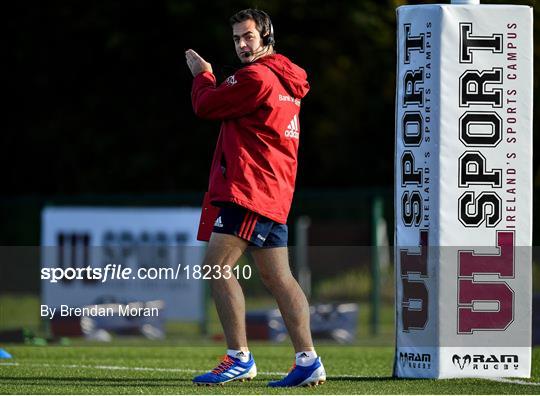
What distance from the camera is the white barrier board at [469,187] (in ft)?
27.8

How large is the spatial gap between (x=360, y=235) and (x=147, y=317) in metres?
3.83

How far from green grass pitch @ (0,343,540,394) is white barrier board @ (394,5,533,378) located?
0.84 ft

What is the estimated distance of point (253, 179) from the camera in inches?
316

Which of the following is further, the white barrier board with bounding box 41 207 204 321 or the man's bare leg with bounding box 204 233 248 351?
the white barrier board with bounding box 41 207 204 321

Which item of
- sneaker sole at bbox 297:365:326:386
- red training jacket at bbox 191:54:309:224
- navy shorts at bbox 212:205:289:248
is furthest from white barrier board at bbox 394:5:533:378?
navy shorts at bbox 212:205:289:248

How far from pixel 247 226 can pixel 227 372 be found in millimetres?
833

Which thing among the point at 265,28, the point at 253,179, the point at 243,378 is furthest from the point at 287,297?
the point at 265,28

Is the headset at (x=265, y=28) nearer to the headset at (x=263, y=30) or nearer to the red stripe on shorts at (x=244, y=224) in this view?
the headset at (x=263, y=30)

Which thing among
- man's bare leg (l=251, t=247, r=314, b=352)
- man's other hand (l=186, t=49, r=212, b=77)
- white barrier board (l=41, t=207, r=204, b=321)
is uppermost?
man's other hand (l=186, t=49, r=212, b=77)

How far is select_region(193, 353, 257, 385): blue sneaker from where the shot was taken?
26.9 feet

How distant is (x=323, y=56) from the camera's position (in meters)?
27.9

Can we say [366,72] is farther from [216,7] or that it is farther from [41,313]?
[41,313]

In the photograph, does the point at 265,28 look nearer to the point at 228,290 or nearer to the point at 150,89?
the point at 228,290

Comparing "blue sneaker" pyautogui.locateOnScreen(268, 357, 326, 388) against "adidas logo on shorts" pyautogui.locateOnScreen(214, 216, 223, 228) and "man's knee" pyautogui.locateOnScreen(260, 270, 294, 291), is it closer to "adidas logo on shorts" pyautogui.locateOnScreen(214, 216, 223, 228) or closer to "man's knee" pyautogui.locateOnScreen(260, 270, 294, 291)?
"man's knee" pyautogui.locateOnScreen(260, 270, 294, 291)
